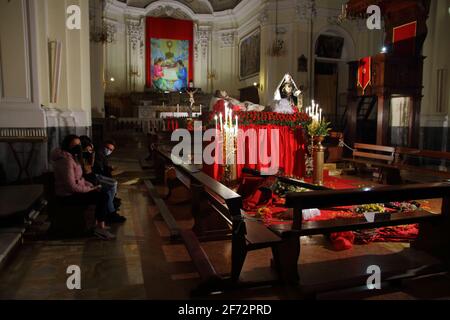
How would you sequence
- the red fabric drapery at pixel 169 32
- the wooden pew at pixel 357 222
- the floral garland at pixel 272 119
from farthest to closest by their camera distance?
the red fabric drapery at pixel 169 32 < the floral garland at pixel 272 119 < the wooden pew at pixel 357 222

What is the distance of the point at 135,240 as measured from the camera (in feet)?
14.8

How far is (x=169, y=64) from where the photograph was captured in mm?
20891

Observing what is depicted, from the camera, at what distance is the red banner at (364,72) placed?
1036 cm

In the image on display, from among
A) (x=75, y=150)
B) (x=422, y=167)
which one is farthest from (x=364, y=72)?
(x=75, y=150)

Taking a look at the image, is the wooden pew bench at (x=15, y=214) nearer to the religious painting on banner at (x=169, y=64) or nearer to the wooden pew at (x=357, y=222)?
the wooden pew at (x=357, y=222)

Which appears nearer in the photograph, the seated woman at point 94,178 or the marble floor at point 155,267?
the marble floor at point 155,267

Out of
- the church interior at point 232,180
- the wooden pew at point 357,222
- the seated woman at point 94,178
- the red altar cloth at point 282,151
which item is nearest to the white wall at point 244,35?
the church interior at point 232,180

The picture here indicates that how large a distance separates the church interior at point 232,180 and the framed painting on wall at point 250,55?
1.41 m

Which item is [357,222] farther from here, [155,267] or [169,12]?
[169,12]

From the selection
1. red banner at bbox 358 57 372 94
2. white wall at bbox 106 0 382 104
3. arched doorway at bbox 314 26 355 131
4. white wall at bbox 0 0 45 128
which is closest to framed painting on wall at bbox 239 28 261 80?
white wall at bbox 106 0 382 104

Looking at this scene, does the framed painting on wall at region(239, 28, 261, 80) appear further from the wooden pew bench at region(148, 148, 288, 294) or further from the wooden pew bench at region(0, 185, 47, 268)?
the wooden pew bench at region(148, 148, 288, 294)
